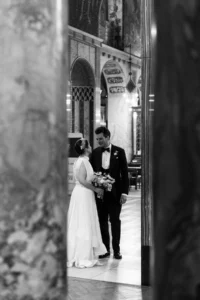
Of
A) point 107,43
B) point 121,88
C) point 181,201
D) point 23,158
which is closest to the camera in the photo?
point 181,201

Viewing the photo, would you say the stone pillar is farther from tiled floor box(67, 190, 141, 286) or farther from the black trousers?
the black trousers

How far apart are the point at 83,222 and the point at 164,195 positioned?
618cm

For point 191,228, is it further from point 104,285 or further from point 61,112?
point 104,285

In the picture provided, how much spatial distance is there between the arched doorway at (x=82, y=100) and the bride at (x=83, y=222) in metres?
11.3

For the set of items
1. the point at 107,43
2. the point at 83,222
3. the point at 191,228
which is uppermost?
the point at 107,43

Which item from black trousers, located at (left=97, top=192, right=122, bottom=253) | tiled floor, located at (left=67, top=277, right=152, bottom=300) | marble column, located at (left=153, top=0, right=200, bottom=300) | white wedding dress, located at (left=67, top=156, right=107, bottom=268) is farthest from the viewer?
black trousers, located at (left=97, top=192, right=122, bottom=253)

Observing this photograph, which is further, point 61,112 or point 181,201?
point 61,112

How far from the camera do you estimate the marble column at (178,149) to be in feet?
2.90

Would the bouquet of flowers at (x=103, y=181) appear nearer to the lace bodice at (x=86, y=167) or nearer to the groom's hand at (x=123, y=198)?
the lace bodice at (x=86, y=167)

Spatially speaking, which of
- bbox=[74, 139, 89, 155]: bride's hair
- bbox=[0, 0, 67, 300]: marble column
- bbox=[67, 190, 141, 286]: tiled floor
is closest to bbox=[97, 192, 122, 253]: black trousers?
bbox=[67, 190, 141, 286]: tiled floor

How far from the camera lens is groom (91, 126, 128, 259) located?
7.26 m

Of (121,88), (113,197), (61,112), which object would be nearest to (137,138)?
(121,88)

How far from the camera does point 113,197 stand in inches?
287

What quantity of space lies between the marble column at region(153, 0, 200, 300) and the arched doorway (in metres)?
17.5
